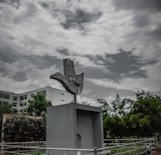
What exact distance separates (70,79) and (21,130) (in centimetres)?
456

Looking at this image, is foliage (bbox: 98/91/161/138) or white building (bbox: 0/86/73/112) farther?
white building (bbox: 0/86/73/112)

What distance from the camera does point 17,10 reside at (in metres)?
3.58

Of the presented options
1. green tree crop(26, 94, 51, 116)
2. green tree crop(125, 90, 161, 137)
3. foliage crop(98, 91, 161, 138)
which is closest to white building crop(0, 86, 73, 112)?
green tree crop(26, 94, 51, 116)

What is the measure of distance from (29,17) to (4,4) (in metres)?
0.46

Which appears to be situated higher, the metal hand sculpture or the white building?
the white building

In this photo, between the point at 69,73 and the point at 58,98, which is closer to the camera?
the point at 69,73

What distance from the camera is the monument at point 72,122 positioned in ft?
14.5

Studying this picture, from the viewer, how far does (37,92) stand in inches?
820

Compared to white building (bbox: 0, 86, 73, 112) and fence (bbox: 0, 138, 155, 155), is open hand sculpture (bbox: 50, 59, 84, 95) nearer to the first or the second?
fence (bbox: 0, 138, 155, 155)

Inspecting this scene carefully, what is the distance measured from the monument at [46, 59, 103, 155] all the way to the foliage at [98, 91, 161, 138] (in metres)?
2.64

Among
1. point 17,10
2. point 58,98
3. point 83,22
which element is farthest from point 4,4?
point 58,98

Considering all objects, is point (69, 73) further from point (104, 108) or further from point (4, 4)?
point (104, 108)

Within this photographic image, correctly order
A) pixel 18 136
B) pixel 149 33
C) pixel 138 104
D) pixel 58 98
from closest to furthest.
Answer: pixel 149 33, pixel 138 104, pixel 18 136, pixel 58 98

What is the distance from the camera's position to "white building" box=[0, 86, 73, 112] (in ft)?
71.5
